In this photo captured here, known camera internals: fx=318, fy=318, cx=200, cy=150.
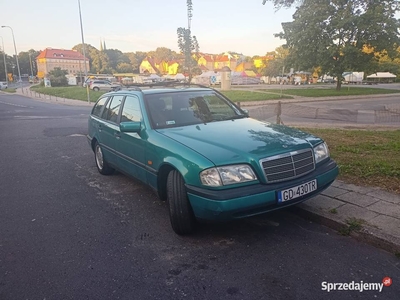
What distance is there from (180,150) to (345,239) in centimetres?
202

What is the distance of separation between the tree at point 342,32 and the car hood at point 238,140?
2614cm

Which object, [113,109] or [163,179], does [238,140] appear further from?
[113,109]

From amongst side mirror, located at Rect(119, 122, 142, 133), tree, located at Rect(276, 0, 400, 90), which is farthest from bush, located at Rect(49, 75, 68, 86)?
side mirror, located at Rect(119, 122, 142, 133)

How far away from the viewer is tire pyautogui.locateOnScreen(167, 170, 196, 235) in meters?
3.38

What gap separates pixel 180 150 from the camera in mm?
3449

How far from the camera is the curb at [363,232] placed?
10.5 feet

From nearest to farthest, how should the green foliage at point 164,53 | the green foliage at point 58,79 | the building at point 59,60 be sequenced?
the green foliage at point 58,79 < the building at point 59,60 < the green foliage at point 164,53

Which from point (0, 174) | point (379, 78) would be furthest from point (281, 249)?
point (379, 78)

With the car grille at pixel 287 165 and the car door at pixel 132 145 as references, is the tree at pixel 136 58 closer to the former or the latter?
the car door at pixel 132 145

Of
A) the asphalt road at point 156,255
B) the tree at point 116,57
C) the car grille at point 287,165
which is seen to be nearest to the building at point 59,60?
the tree at point 116,57

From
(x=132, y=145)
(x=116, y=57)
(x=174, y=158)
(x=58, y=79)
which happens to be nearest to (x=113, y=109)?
→ (x=132, y=145)

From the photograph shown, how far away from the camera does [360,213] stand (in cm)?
379

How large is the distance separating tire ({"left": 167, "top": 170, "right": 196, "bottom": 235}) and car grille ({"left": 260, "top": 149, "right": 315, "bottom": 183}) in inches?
34.9

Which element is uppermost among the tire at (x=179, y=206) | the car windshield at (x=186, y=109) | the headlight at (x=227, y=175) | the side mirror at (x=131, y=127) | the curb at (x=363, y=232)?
the car windshield at (x=186, y=109)
